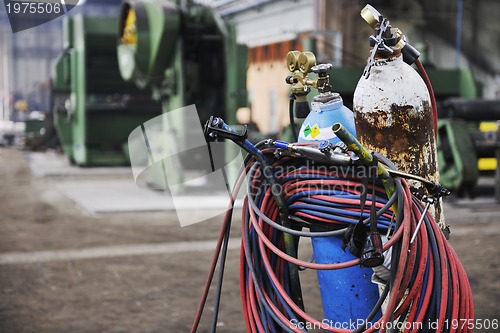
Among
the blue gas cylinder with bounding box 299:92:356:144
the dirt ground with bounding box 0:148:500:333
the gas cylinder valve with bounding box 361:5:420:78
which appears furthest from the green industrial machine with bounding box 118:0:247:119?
the gas cylinder valve with bounding box 361:5:420:78

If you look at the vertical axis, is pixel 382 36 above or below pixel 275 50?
below

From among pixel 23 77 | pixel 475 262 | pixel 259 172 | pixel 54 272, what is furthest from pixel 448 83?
pixel 23 77

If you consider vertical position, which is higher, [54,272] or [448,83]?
[448,83]

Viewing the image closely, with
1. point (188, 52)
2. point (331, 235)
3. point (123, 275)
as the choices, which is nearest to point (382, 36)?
point (331, 235)

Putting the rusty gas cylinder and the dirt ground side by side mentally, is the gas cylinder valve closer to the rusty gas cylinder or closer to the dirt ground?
the rusty gas cylinder

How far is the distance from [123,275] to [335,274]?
3.08 meters

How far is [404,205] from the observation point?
2.14 m

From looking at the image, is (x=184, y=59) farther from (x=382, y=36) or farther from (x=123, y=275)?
(x=382, y=36)

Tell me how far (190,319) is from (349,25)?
46.9 ft

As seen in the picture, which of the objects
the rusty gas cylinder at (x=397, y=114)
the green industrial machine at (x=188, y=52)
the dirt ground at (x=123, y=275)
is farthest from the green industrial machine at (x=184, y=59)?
the rusty gas cylinder at (x=397, y=114)

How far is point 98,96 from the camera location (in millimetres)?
13445

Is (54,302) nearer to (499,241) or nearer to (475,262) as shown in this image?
(475,262)

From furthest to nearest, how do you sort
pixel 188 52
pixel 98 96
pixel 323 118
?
pixel 98 96 → pixel 188 52 → pixel 323 118

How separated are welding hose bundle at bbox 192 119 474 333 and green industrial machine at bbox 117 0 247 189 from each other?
649cm
